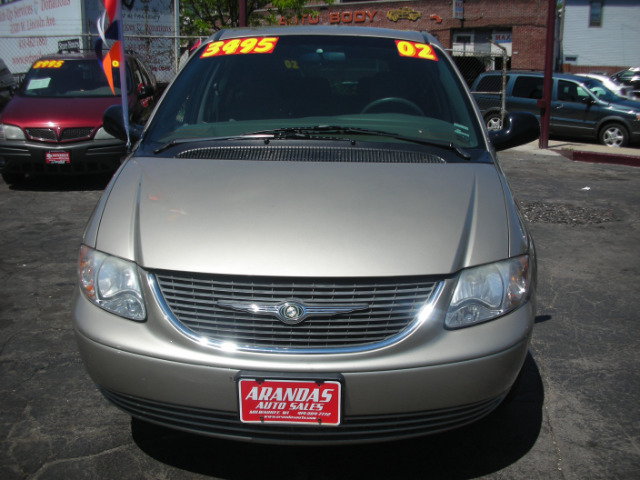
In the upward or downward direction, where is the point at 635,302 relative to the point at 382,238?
downward

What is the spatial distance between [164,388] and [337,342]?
1.98ft

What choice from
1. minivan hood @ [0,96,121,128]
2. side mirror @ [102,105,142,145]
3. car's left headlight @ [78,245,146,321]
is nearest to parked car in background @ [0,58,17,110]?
minivan hood @ [0,96,121,128]

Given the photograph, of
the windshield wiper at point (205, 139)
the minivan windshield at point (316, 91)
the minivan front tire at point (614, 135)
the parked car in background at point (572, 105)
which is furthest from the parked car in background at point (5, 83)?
the minivan front tire at point (614, 135)

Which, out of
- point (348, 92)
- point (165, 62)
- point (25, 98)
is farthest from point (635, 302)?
point (165, 62)

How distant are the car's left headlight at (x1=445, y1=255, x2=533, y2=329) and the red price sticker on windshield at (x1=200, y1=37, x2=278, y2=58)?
6.59 ft

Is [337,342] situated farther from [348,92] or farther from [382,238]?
[348,92]

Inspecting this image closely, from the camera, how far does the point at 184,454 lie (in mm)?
2734

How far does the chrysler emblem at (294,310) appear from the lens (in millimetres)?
2240

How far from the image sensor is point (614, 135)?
13977 millimetres

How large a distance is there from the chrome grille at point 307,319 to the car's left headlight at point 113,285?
0.58ft

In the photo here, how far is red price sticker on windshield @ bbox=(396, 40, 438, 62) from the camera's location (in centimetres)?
379

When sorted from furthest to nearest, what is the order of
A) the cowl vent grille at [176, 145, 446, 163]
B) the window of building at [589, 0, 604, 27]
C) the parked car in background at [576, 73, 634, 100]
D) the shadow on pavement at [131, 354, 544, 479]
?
1. the window of building at [589, 0, 604, 27]
2. the parked car in background at [576, 73, 634, 100]
3. the cowl vent grille at [176, 145, 446, 163]
4. the shadow on pavement at [131, 354, 544, 479]

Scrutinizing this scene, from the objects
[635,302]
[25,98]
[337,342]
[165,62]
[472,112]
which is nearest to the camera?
[337,342]

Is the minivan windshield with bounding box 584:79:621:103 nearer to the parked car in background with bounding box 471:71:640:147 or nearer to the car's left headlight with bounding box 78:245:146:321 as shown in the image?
the parked car in background with bounding box 471:71:640:147
